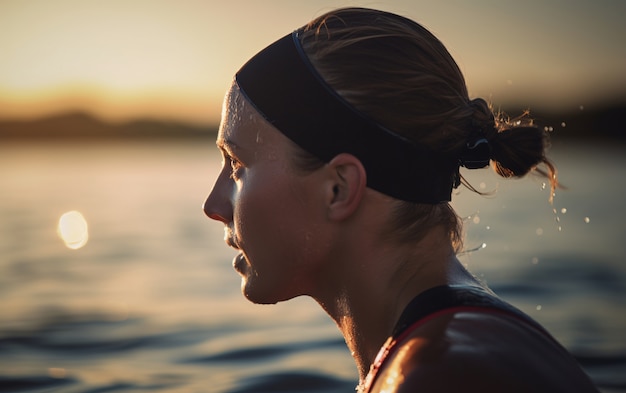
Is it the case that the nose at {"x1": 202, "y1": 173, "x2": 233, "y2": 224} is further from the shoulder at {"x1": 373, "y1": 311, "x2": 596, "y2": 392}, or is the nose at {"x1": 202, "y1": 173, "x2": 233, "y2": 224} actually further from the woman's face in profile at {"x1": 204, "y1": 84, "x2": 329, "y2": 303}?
the shoulder at {"x1": 373, "y1": 311, "x2": 596, "y2": 392}

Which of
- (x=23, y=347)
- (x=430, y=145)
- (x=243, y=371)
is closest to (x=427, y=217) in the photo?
(x=430, y=145)

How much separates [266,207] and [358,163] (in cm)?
31

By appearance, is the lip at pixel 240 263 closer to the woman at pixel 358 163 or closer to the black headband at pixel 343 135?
the woman at pixel 358 163

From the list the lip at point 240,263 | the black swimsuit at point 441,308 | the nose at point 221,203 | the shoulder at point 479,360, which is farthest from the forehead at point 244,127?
the shoulder at point 479,360

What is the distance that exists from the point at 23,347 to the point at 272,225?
15.2ft

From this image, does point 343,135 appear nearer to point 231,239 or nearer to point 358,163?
point 358,163

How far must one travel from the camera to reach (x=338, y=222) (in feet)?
8.45

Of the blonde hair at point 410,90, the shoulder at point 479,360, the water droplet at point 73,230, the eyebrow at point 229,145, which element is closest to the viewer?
the shoulder at point 479,360

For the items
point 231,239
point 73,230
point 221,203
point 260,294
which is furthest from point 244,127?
point 73,230

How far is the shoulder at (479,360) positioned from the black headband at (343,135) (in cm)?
58

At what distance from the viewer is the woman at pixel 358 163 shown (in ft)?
8.25

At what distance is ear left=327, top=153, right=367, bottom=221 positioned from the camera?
253 centimetres

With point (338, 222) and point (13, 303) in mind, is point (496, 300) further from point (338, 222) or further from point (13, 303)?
point (13, 303)

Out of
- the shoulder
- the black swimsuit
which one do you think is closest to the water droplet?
the black swimsuit
